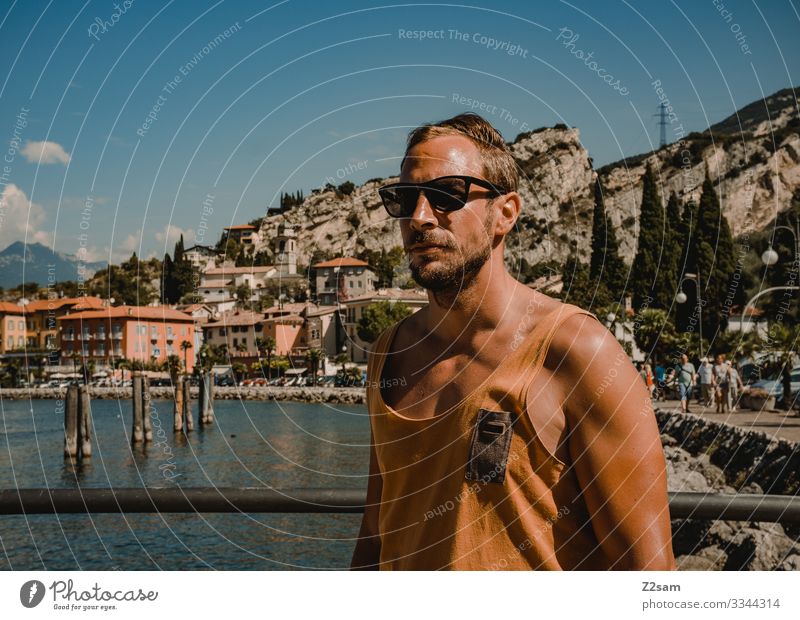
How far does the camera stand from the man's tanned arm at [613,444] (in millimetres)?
1445

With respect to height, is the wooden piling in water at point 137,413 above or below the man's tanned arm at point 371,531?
below

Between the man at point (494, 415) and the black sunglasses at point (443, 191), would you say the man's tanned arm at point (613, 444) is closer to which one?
the man at point (494, 415)

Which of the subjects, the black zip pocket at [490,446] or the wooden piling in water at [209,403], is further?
the wooden piling in water at [209,403]

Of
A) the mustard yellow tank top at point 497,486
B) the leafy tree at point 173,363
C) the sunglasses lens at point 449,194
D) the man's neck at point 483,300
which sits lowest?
the leafy tree at point 173,363

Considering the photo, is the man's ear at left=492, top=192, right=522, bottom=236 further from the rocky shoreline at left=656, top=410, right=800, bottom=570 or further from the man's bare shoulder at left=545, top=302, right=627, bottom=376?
the rocky shoreline at left=656, top=410, right=800, bottom=570

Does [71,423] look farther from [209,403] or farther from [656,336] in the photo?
[656,336]

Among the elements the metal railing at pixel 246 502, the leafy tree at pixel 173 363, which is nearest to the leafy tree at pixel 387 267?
the metal railing at pixel 246 502

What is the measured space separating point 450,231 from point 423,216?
6 cm

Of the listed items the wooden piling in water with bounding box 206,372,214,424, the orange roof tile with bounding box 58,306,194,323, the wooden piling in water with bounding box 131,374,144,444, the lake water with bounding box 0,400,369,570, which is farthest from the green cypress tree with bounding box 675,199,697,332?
the wooden piling in water with bounding box 206,372,214,424

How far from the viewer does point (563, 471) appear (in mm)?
1512

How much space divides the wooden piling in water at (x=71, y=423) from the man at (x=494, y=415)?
Answer: 33.9m

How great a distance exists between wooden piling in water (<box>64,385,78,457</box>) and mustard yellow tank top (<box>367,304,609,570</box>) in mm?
33944

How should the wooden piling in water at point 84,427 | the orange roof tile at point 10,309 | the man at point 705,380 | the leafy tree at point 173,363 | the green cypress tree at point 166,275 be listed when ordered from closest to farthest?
1. the green cypress tree at point 166,275
2. the man at point 705,380
3. the leafy tree at point 173,363
4. the wooden piling in water at point 84,427
5. the orange roof tile at point 10,309

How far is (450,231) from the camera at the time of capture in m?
1.65
